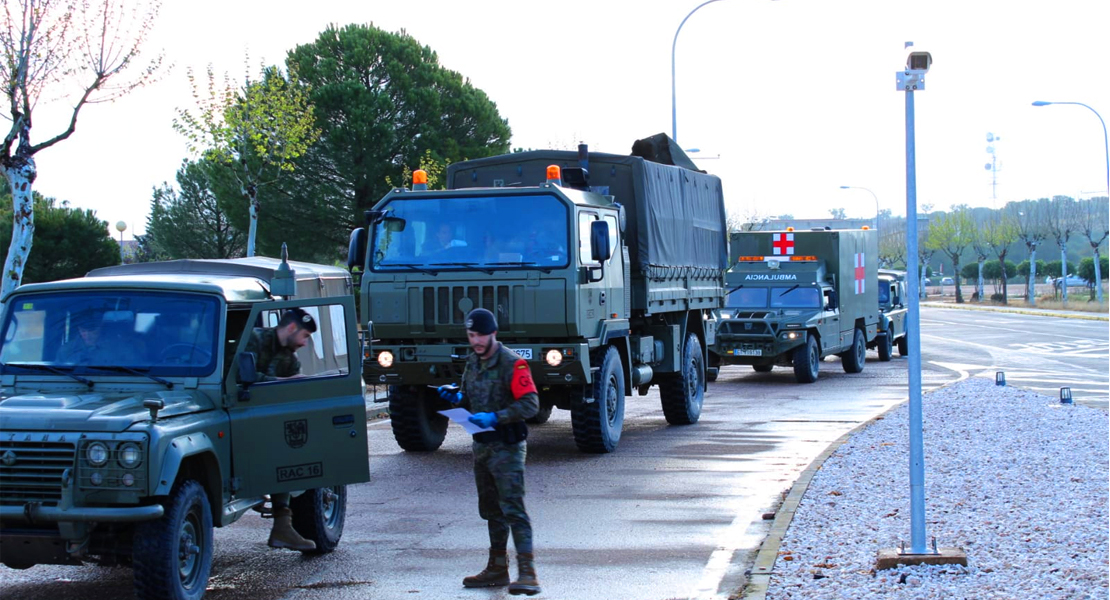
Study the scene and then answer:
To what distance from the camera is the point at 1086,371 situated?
2603 centimetres

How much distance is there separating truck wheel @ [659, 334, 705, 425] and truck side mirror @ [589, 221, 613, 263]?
3922 mm

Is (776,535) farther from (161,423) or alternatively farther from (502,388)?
(161,423)

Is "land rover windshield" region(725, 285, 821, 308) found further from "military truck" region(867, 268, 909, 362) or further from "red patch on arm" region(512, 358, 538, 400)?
"red patch on arm" region(512, 358, 538, 400)

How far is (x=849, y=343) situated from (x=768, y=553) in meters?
18.4

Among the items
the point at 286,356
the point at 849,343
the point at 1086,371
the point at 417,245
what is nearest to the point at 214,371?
the point at 286,356

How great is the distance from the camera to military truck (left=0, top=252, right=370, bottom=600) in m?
6.38

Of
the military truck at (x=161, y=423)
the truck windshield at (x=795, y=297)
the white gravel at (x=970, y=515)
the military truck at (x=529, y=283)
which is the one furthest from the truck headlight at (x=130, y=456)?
the truck windshield at (x=795, y=297)

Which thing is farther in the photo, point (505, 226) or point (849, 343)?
point (849, 343)

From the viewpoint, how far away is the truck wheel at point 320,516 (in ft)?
27.0

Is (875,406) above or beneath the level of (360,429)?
beneath

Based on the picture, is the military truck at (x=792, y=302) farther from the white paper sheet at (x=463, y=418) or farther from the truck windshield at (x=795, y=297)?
the white paper sheet at (x=463, y=418)

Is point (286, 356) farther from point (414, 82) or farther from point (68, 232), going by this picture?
point (414, 82)

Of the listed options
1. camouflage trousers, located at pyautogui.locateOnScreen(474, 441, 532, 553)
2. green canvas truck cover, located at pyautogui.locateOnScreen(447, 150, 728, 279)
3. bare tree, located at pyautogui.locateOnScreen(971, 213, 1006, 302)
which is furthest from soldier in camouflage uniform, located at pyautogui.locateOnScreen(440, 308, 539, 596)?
bare tree, located at pyautogui.locateOnScreen(971, 213, 1006, 302)

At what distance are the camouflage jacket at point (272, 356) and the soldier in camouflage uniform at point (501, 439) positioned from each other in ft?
3.77
